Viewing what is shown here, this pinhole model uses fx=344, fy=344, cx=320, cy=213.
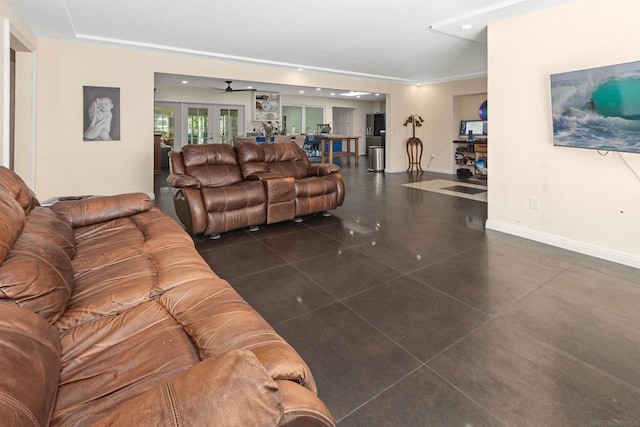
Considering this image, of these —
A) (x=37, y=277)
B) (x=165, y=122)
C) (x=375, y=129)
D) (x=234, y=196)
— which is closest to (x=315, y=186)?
(x=234, y=196)

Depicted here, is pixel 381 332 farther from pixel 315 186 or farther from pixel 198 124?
pixel 198 124

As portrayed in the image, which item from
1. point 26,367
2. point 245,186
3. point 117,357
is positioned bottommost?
point 117,357

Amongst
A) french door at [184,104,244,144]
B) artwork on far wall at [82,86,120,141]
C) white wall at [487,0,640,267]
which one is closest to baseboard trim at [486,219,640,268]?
white wall at [487,0,640,267]

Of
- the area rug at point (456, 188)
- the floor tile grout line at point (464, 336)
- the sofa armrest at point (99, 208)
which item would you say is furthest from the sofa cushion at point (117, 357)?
the area rug at point (456, 188)

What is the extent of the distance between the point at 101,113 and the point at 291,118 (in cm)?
816

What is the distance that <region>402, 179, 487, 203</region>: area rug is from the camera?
5980 millimetres

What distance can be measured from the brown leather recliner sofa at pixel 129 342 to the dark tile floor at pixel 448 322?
2.21 ft

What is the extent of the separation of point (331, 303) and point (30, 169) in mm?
4896

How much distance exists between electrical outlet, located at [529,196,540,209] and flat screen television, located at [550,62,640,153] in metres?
0.60

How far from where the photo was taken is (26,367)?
0.76 meters

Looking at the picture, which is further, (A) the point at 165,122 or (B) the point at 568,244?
(A) the point at 165,122

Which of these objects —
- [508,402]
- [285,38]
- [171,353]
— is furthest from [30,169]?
[508,402]

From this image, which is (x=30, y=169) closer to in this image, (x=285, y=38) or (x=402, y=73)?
(x=285, y=38)

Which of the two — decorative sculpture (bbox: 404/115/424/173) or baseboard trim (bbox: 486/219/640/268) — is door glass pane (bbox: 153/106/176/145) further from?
baseboard trim (bbox: 486/219/640/268)
